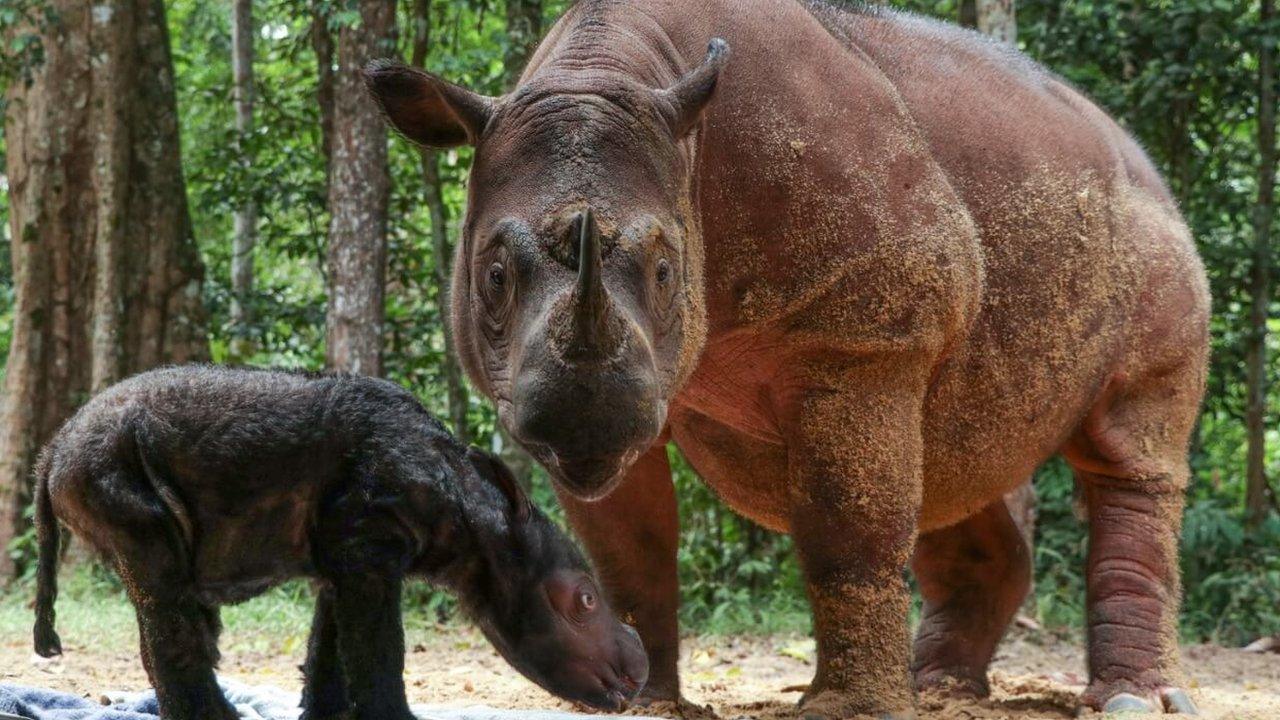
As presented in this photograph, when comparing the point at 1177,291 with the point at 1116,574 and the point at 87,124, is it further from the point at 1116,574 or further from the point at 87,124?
the point at 87,124

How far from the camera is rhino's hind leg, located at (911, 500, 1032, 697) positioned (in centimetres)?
646

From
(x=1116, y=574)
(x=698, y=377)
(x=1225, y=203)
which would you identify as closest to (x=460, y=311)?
(x=698, y=377)

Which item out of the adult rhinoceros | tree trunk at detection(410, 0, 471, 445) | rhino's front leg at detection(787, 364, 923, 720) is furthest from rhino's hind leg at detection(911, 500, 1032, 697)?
tree trunk at detection(410, 0, 471, 445)


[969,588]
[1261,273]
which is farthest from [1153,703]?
[1261,273]

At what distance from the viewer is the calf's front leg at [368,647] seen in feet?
13.3

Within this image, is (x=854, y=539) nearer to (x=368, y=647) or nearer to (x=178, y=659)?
(x=368, y=647)

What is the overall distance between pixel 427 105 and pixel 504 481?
1107 mm

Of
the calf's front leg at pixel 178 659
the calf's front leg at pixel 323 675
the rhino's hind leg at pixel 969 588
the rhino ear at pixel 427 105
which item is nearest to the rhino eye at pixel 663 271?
the rhino ear at pixel 427 105

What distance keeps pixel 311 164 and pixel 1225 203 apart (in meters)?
6.65

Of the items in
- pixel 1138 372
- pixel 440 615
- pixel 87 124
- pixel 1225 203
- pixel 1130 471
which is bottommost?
pixel 440 615

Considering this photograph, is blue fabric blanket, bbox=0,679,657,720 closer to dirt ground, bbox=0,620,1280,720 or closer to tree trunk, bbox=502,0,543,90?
dirt ground, bbox=0,620,1280,720

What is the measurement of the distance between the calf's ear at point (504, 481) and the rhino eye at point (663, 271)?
2.81 feet

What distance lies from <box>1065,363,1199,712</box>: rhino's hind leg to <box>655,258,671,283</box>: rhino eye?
2.69 metres

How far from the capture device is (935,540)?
670 cm
